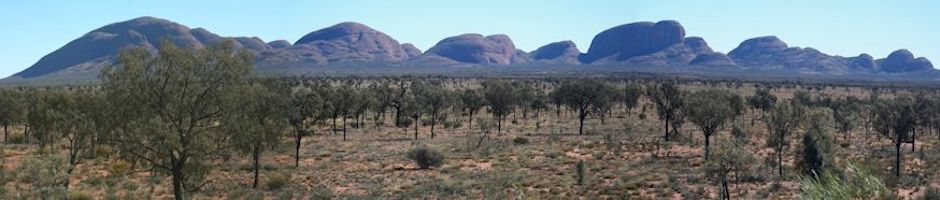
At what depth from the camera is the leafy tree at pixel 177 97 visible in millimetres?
23625

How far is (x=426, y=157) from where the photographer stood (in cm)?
4272

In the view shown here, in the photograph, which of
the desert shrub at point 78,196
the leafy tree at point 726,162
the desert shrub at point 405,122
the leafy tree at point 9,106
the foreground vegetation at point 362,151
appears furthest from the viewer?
the desert shrub at point 405,122

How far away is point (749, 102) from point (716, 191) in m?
61.0

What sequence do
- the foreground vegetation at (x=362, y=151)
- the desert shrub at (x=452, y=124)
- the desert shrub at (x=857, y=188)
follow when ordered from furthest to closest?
the desert shrub at (x=452, y=124) < the foreground vegetation at (x=362, y=151) < the desert shrub at (x=857, y=188)

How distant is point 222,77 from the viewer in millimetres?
25031

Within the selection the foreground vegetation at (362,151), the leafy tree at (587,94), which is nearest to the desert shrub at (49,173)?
the foreground vegetation at (362,151)

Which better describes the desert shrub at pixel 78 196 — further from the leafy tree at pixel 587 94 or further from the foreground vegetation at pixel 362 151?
the leafy tree at pixel 587 94

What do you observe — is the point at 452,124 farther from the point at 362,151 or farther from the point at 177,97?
the point at 177,97

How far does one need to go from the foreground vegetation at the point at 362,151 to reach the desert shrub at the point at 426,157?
9 centimetres

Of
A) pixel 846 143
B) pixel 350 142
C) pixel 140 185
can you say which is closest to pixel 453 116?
pixel 350 142

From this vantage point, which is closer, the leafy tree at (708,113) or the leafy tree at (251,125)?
the leafy tree at (251,125)

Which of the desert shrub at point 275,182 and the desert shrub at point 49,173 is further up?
the desert shrub at point 49,173

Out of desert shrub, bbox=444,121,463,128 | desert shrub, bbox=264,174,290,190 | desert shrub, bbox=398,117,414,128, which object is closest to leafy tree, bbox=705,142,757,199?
desert shrub, bbox=264,174,290,190

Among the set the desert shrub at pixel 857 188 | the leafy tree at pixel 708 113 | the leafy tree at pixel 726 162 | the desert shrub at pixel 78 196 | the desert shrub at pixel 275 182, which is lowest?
the desert shrub at pixel 275 182
